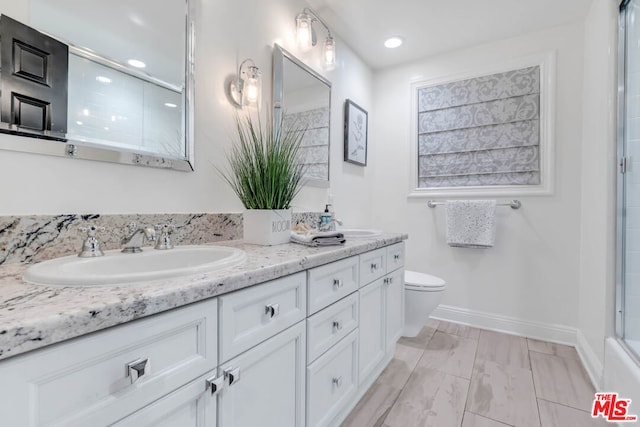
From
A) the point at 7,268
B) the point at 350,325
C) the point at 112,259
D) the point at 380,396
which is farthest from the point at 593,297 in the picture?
the point at 7,268

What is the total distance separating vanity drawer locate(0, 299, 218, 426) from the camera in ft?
1.33

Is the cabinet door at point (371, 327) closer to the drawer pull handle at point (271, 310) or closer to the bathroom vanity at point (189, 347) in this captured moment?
the bathroom vanity at point (189, 347)

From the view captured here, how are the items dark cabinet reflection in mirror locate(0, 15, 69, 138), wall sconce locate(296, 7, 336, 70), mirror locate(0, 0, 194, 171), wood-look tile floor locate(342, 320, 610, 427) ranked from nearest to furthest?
dark cabinet reflection in mirror locate(0, 15, 69, 138) → mirror locate(0, 0, 194, 171) → wood-look tile floor locate(342, 320, 610, 427) → wall sconce locate(296, 7, 336, 70)

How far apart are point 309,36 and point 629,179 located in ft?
6.07

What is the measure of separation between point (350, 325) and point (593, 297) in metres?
1.56

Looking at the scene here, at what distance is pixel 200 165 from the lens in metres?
1.27

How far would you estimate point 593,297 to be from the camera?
176 cm

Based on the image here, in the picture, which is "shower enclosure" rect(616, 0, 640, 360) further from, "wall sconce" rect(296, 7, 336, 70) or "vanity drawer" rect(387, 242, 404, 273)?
"wall sconce" rect(296, 7, 336, 70)

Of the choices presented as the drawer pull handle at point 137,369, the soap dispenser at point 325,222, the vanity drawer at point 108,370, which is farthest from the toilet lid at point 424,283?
the drawer pull handle at point 137,369

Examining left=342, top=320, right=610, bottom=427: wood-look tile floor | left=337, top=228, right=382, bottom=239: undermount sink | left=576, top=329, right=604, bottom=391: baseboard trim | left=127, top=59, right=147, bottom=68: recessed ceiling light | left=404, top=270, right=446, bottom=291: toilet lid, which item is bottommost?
left=342, top=320, right=610, bottom=427: wood-look tile floor

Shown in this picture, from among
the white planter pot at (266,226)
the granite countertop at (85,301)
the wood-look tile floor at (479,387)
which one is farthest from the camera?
the wood-look tile floor at (479,387)

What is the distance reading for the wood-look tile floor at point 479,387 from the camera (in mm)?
1356

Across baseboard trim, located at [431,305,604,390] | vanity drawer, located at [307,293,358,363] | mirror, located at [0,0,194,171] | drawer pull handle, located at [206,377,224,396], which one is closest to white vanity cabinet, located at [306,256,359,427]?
vanity drawer, located at [307,293,358,363]

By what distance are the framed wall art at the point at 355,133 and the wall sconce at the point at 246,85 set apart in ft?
3.27
